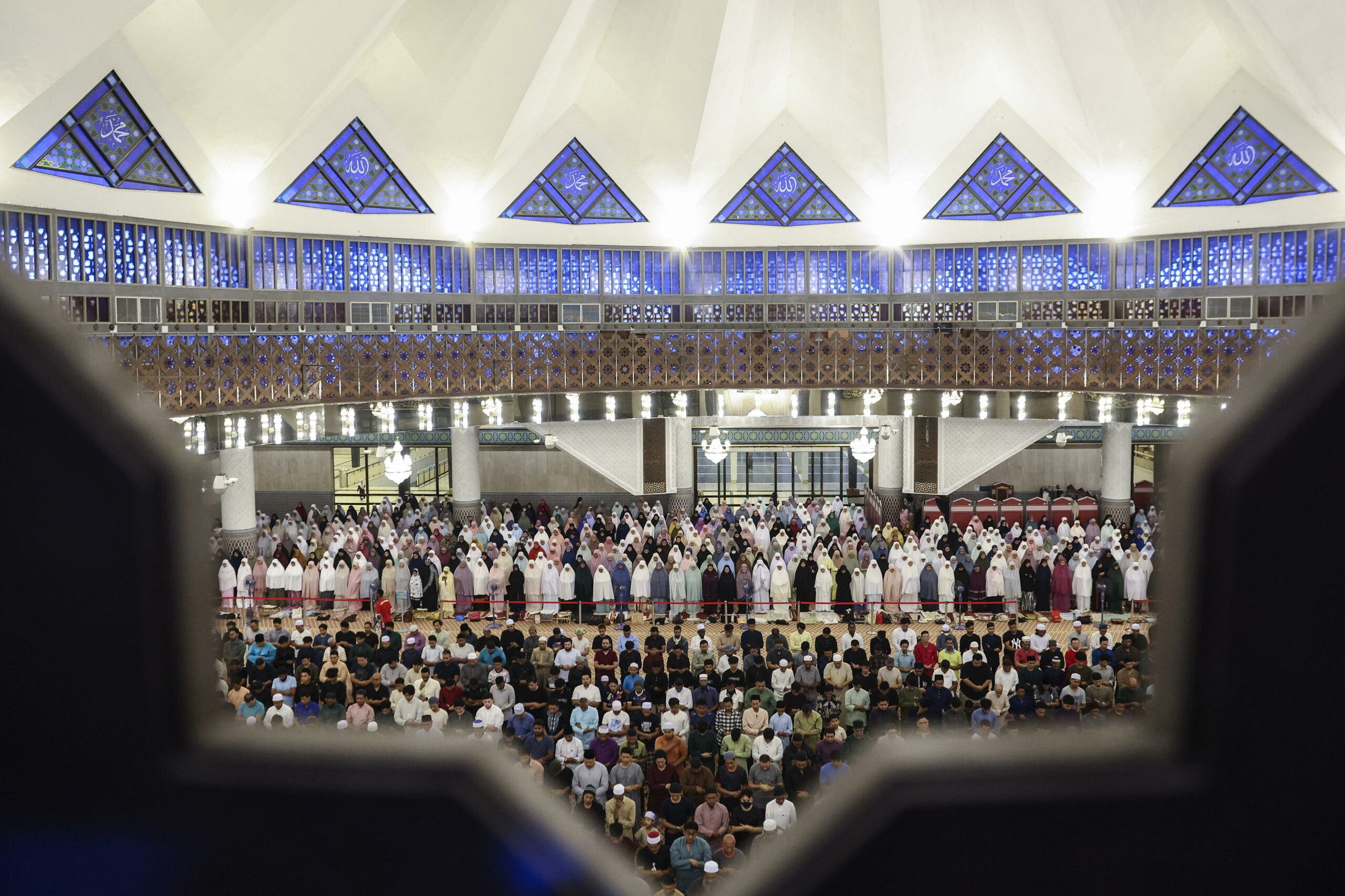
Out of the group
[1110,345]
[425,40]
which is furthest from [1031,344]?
[425,40]

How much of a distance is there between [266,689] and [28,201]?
8791mm

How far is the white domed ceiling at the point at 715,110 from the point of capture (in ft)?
58.7

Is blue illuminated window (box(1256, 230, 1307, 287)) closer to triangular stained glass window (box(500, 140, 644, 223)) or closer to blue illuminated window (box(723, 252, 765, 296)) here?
blue illuminated window (box(723, 252, 765, 296))

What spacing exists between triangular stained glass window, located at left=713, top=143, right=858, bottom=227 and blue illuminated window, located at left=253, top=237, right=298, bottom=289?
936 centimetres

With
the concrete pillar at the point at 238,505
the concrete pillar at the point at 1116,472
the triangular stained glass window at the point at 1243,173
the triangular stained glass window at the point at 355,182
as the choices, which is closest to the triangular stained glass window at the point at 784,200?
the triangular stained glass window at the point at 1243,173

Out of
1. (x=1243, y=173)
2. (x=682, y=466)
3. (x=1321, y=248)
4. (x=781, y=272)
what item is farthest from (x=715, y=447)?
(x=1321, y=248)

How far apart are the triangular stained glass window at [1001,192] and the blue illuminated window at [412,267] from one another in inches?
439

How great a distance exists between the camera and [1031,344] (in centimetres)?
2084

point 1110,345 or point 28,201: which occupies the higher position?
point 28,201

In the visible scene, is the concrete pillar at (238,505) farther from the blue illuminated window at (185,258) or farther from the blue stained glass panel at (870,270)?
the blue stained glass panel at (870,270)

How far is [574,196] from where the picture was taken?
2366 cm

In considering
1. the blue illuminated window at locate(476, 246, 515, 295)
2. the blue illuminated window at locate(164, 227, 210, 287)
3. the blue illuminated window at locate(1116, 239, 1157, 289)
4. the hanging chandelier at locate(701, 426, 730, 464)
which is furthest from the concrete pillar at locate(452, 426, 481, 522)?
the blue illuminated window at locate(1116, 239, 1157, 289)

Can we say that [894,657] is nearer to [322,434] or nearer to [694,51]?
[322,434]

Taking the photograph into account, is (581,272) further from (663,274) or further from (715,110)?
(715,110)
